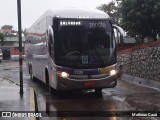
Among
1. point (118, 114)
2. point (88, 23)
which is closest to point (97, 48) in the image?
point (88, 23)

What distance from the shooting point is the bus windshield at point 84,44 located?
1417 cm

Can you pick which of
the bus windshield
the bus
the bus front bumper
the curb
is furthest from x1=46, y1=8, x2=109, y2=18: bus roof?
the curb

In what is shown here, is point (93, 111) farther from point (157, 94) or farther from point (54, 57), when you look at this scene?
point (157, 94)

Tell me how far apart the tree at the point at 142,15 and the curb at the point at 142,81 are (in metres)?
4.55

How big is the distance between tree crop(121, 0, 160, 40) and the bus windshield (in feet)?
38.6

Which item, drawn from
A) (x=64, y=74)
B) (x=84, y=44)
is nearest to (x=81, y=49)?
(x=84, y=44)

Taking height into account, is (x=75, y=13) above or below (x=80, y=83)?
above

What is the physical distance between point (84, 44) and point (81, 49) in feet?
0.72

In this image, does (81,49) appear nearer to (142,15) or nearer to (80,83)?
(80,83)

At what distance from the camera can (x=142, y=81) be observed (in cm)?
2044

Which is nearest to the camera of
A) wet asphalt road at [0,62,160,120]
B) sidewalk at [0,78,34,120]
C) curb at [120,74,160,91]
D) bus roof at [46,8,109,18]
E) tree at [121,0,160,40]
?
sidewalk at [0,78,34,120]

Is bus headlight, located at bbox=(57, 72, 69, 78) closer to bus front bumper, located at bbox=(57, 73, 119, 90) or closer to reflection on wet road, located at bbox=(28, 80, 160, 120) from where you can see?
bus front bumper, located at bbox=(57, 73, 119, 90)

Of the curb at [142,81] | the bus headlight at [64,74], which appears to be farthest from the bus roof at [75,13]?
the curb at [142,81]

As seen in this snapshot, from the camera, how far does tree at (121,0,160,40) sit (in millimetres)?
25842
